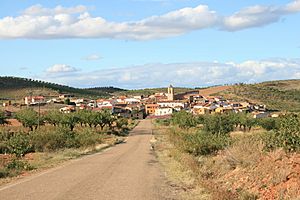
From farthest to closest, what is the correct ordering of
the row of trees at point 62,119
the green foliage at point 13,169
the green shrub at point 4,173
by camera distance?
the row of trees at point 62,119 → the green foliage at point 13,169 → the green shrub at point 4,173

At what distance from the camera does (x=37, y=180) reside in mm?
18328

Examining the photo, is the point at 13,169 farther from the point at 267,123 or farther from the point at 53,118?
the point at 267,123

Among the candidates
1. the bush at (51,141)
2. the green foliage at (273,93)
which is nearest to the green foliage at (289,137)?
the bush at (51,141)

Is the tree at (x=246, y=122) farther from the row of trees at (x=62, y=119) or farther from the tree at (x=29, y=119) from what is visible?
the tree at (x=29, y=119)

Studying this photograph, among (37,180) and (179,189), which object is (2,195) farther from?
(179,189)

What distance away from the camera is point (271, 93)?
173000 mm

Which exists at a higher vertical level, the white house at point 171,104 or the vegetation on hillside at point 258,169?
the vegetation on hillside at point 258,169

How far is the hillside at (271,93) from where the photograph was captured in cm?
15509

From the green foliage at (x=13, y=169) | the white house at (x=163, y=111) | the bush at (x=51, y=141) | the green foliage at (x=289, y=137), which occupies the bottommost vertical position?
the white house at (x=163, y=111)

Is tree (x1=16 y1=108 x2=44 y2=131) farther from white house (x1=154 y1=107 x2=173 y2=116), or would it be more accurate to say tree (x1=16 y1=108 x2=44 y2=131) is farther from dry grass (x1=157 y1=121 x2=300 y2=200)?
white house (x1=154 y1=107 x2=173 y2=116)

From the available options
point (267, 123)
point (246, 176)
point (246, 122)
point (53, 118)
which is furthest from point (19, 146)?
point (246, 122)

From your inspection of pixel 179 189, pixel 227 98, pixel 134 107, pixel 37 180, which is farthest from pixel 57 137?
pixel 227 98

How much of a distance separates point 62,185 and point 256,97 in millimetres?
158835

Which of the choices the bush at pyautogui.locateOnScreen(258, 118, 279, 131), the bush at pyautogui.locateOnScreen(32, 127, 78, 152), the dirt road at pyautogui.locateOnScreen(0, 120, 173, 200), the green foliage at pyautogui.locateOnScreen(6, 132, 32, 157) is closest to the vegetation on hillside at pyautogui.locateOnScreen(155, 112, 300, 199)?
the dirt road at pyautogui.locateOnScreen(0, 120, 173, 200)
